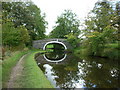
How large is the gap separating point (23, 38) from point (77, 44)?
1611 cm

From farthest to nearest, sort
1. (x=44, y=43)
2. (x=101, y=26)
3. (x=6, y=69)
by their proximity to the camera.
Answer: (x=44, y=43), (x=101, y=26), (x=6, y=69)

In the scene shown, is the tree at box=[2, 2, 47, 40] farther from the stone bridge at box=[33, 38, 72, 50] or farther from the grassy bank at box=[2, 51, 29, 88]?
the grassy bank at box=[2, 51, 29, 88]

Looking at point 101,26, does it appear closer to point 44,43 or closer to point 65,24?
point 44,43

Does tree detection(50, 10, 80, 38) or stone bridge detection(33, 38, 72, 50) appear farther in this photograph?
tree detection(50, 10, 80, 38)

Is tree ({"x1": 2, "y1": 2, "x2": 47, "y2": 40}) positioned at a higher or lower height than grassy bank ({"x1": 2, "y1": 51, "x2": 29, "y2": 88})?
higher

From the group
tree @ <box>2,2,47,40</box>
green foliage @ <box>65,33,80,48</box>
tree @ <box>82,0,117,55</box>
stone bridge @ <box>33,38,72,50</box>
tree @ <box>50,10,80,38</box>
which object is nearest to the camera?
tree @ <box>82,0,117,55</box>

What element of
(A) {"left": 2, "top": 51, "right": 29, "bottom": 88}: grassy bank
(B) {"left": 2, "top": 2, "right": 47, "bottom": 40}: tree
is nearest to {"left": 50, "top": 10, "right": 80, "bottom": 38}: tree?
(B) {"left": 2, "top": 2, "right": 47, "bottom": 40}: tree

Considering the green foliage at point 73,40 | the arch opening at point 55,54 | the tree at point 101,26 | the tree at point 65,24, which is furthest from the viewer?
the tree at point 65,24

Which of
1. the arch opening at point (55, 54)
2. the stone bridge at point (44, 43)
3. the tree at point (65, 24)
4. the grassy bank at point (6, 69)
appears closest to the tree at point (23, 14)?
the stone bridge at point (44, 43)

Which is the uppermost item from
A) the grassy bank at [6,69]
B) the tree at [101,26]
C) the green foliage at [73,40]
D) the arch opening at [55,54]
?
the tree at [101,26]

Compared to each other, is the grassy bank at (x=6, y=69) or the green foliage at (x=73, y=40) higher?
the grassy bank at (x=6, y=69)

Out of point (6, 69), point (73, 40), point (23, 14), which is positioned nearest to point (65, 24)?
point (73, 40)

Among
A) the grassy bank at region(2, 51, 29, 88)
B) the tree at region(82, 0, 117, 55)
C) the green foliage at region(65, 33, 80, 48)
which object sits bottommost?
the green foliage at region(65, 33, 80, 48)

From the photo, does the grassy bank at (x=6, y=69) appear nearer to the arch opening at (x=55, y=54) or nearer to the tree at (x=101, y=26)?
the arch opening at (x=55, y=54)
